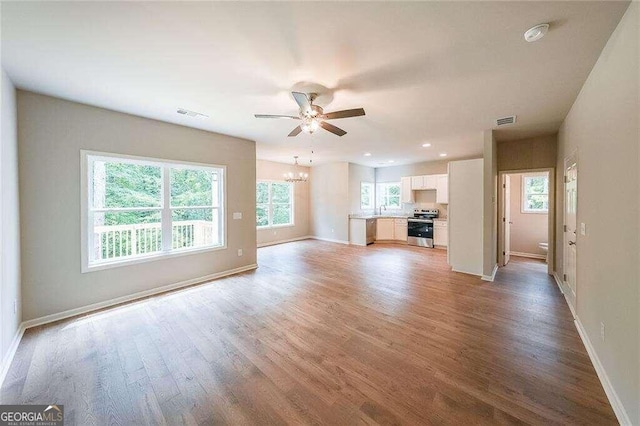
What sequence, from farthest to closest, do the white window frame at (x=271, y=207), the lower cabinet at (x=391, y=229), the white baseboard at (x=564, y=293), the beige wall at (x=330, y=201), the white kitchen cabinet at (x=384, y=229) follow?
the white kitchen cabinet at (x=384, y=229), the lower cabinet at (x=391, y=229), the beige wall at (x=330, y=201), the white window frame at (x=271, y=207), the white baseboard at (x=564, y=293)

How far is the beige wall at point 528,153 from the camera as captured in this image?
4.64m

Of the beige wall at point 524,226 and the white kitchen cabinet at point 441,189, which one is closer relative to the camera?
the beige wall at point 524,226

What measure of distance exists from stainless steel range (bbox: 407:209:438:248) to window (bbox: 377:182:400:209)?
1166 mm

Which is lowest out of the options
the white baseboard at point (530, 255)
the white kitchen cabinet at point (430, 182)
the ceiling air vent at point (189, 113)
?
the white baseboard at point (530, 255)

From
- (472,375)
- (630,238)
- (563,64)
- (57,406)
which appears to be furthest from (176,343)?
(563,64)

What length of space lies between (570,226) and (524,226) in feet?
10.4

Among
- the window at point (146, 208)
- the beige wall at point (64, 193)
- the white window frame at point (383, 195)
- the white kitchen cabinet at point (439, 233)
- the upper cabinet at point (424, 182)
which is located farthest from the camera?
the white window frame at point (383, 195)

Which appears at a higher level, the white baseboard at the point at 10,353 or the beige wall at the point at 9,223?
the beige wall at the point at 9,223

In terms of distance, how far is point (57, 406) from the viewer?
171 cm

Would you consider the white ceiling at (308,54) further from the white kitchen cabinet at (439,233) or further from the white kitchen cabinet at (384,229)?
the white kitchen cabinet at (384,229)

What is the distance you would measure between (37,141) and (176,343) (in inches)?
113

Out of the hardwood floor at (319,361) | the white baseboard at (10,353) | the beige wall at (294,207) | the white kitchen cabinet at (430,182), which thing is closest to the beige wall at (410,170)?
the white kitchen cabinet at (430,182)

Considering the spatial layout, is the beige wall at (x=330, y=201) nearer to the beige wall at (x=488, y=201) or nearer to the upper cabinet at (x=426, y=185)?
the upper cabinet at (x=426, y=185)

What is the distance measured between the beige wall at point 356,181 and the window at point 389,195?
789 millimetres
